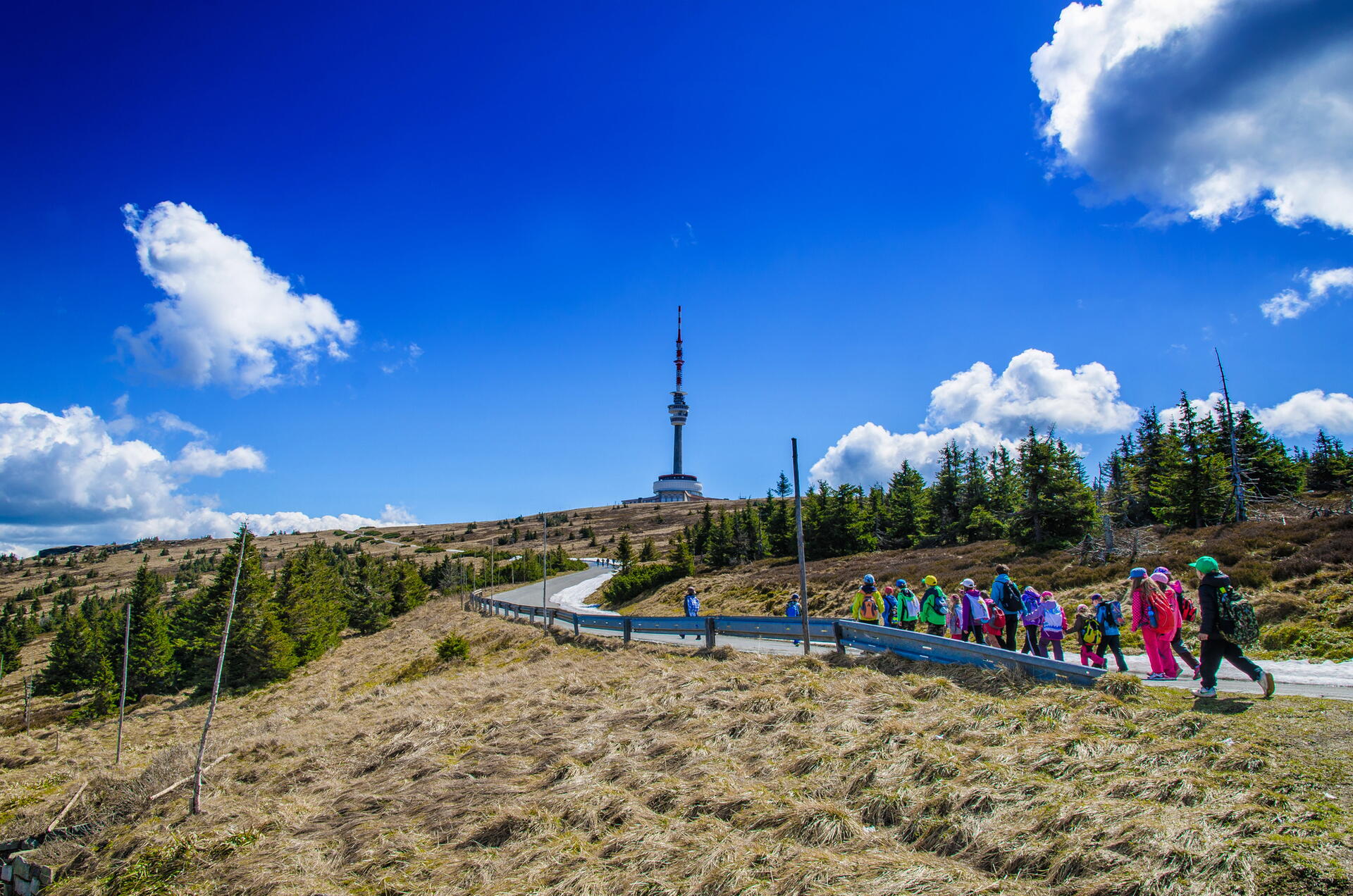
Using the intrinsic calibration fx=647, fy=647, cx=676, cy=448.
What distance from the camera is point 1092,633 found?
38.0 ft

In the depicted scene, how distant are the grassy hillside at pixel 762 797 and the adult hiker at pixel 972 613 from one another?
7.29 ft

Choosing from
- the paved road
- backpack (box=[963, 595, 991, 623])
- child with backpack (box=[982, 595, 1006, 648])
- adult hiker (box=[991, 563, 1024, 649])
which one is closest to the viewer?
the paved road

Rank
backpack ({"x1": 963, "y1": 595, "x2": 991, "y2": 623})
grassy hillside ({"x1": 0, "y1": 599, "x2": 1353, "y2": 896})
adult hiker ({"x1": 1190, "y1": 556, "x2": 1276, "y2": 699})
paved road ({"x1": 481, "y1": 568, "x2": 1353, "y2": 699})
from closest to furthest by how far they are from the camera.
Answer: grassy hillside ({"x1": 0, "y1": 599, "x2": 1353, "y2": 896}) → adult hiker ({"x1": 1190, "y1": 556, "x2": 1276, "y2": 699}) → paved road ({"x1": 481, "y1": 568, "x2": 1353, "y2": 699}) → backpack ({"x1": 963, "y1": 595, "x2": 991, "y2": 623})

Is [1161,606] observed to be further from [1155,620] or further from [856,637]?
[856,637]

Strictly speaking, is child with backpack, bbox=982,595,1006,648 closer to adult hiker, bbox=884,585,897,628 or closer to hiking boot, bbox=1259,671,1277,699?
adult hiker, bbox=884,585,897,628

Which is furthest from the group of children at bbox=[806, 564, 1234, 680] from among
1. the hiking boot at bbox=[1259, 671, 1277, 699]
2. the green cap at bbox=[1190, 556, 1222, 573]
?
the green cap at bbox=[1190, 556, 1222, 573]

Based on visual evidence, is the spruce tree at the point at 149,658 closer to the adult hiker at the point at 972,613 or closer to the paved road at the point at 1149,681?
the paved road at the point at 1149,681

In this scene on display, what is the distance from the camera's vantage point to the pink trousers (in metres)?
9.71

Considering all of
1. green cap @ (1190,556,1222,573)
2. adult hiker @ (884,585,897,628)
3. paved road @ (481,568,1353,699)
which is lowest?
paved road @ (481,568,1353,699)

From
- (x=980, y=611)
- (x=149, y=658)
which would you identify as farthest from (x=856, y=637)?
(x=149, y=658)

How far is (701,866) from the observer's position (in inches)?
246

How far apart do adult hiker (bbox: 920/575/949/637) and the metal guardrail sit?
0.79 m

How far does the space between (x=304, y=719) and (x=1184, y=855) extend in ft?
72.5

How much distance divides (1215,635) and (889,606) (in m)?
7.19
